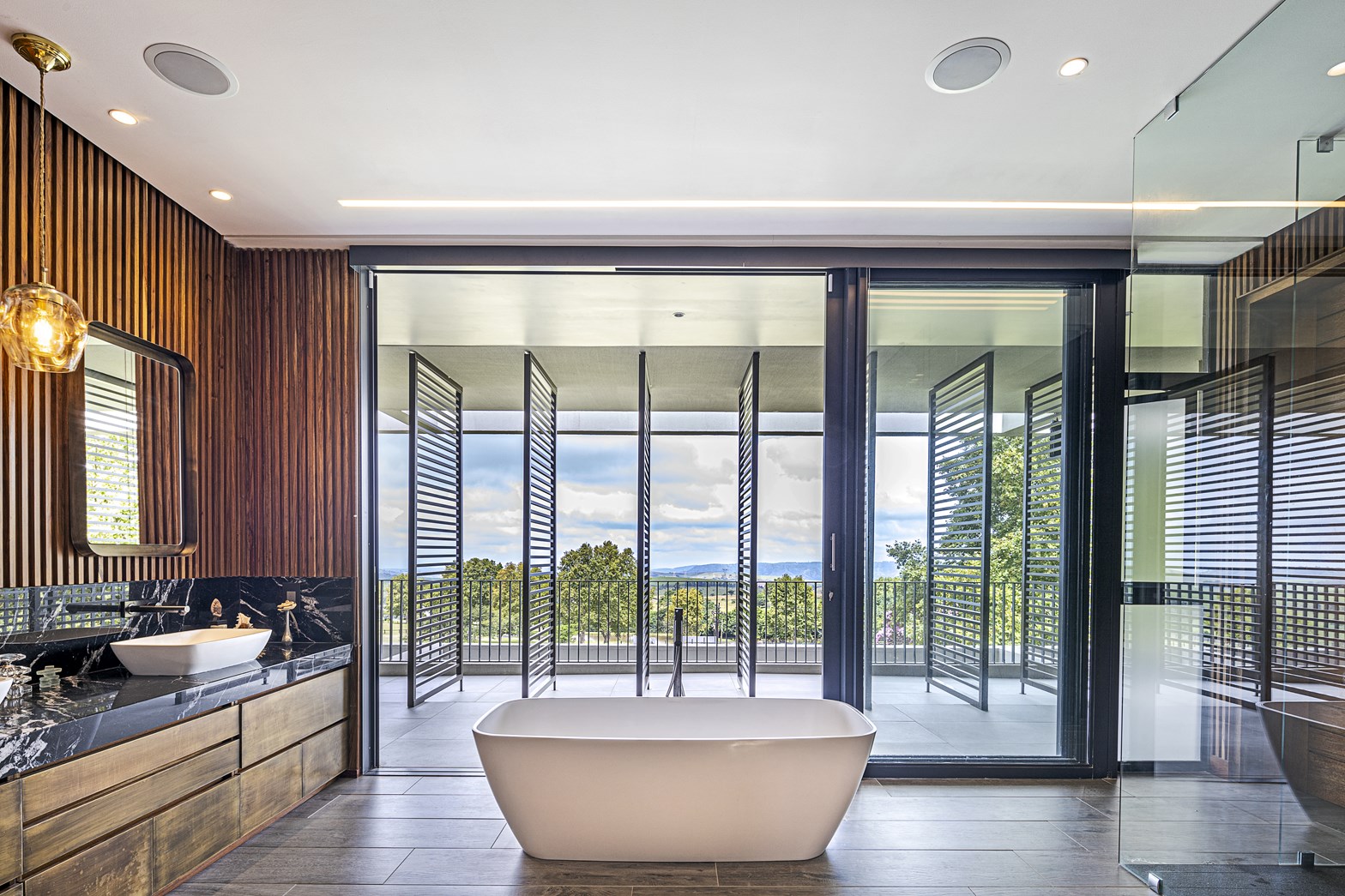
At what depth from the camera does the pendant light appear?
7.97 ft

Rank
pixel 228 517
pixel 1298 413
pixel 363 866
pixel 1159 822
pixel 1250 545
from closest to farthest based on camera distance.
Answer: pixel 1298 413 < pixel 1250 545 < pixel 1159 822 < pixel 363 866 < pixel 228 517

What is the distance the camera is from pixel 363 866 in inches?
120

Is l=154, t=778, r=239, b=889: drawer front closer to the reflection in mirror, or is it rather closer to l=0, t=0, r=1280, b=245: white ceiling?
the reflection in mirror

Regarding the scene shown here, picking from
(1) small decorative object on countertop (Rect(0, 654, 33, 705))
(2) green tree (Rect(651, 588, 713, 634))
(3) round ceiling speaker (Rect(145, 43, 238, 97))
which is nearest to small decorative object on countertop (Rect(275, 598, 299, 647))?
(1) small decorative object on countertop (Rect(0, 654, 33, 705))

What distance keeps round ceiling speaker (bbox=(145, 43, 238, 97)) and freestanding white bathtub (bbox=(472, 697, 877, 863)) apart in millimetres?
2443

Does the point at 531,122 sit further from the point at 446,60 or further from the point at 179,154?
the point at 179,154

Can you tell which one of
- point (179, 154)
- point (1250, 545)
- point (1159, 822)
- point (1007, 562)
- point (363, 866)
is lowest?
point (363, 866)

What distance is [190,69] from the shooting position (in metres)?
2.58

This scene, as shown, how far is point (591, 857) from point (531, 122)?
2.78m

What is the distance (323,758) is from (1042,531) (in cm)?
373

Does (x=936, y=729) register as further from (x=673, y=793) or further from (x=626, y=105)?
(x=626, y=105)

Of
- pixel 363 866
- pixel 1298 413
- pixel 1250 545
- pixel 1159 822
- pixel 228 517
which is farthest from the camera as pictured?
pixel 228 517

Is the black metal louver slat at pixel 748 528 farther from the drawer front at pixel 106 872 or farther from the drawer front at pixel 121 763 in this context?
the drawer front at pixel 106 872

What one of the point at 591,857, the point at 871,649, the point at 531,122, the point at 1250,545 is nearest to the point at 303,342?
the point at 531,122
